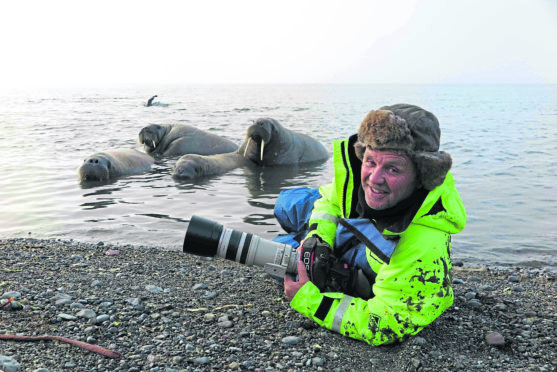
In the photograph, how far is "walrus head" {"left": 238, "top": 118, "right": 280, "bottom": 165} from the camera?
10828 mm

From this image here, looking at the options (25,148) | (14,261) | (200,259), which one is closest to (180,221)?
(200,259)

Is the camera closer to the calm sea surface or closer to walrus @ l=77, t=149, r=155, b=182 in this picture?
the calm sea surface

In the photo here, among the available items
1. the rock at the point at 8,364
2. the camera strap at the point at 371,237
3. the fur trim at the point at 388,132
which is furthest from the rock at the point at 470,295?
the rock at the point at 8,364

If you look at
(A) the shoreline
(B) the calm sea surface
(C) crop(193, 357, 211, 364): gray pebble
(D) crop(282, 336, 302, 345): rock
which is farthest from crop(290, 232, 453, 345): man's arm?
(B) the calm sea surface

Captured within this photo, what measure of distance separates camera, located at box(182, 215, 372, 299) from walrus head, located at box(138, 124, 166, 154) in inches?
382

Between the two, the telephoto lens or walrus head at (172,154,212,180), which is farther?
walrus head at (172,154,212,180)

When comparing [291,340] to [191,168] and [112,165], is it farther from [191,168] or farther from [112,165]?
[112,165]

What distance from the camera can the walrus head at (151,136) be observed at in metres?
12.6

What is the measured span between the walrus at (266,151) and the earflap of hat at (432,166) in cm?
752

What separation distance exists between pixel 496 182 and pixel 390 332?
7.26 meters

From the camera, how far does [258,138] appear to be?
11016 mm

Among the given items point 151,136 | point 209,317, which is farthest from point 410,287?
point 151,136

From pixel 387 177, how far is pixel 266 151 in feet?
27.4

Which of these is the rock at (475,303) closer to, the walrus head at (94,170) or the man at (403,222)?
the man at (403,222)
